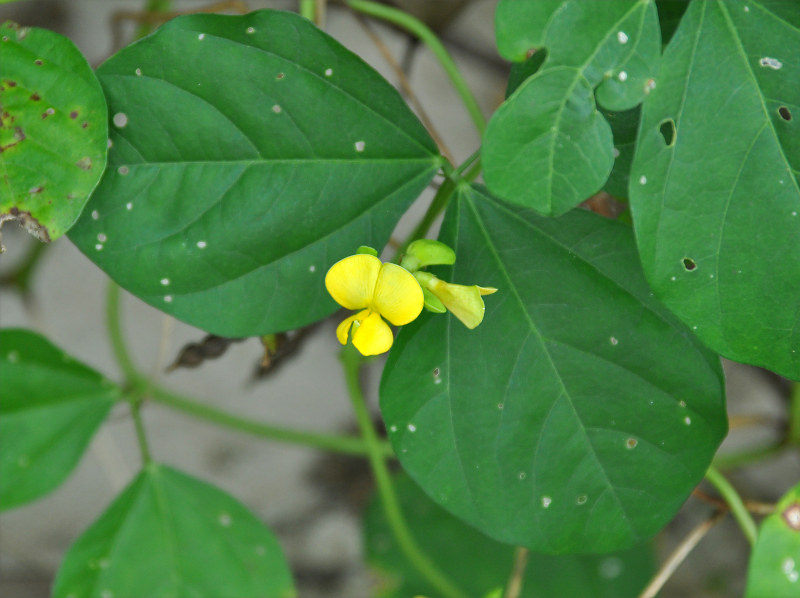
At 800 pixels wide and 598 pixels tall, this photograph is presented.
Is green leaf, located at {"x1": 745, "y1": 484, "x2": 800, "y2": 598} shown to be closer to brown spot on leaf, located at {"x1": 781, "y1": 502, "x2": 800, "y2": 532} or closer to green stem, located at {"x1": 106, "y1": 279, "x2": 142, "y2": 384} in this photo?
brown spot on leaf, located at {"x1": 781, "y1": 502, "x2": 800, "y2": 532}

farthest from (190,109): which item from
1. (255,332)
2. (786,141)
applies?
(786,141)

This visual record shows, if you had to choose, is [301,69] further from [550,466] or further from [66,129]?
[550,466]

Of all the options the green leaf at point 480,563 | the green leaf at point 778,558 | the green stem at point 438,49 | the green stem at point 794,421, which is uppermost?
the green stem at point 438,49

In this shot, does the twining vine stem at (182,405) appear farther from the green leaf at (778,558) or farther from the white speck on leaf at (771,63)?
the white speck on leaf at (771,63)

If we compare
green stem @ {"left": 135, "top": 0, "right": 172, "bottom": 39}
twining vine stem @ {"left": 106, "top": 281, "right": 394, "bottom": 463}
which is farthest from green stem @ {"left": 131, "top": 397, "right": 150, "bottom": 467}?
green stem @ {"left": 135, "top": 0, "right": 172, "bottom": 39}

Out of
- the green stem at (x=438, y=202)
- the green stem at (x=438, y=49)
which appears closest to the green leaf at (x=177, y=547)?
the green stem at (x=438, y=202)

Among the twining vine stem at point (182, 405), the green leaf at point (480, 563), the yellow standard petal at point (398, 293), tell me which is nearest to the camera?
the yellow standard petal at point (398, 293)
